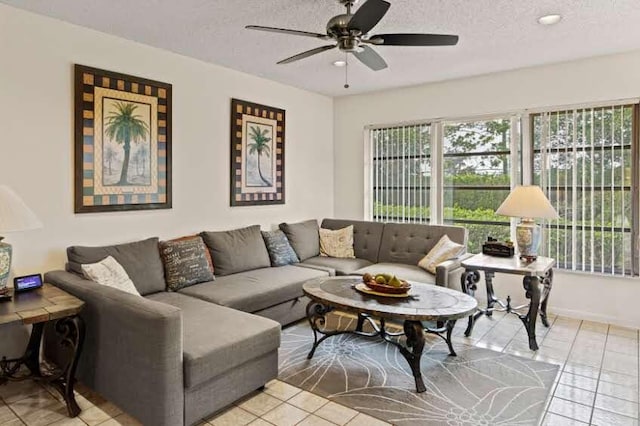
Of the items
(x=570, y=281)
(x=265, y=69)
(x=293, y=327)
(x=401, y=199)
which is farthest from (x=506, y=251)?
(x=265, y=69)

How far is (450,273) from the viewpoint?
3.79 metres

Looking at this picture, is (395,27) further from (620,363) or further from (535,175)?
(620,363)

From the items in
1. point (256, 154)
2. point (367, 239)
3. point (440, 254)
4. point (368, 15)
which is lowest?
point (440, 254)

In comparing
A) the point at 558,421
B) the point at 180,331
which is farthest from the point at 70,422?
the point at 558,421

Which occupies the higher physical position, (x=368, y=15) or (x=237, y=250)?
(x=368, y=15)

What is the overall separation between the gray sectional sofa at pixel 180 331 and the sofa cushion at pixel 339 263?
485 millimetres

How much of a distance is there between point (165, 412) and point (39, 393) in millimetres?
1143

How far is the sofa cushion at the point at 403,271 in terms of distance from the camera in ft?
12.8

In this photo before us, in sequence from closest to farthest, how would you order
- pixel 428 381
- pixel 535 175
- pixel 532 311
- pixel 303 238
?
pixel 428 381 < pixel 532 311 < pixel 535 175 < pixel 303 238

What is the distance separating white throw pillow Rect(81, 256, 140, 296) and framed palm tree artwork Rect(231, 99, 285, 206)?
168 cm

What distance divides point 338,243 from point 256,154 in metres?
1.42

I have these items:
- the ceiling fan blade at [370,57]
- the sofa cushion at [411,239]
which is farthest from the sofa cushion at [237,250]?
the ceiling fan blade at [370,57]

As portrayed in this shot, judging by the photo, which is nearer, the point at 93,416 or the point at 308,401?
the point at 93,416

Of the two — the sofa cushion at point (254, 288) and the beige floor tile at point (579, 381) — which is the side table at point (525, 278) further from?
the sofa cushion at point (254, 288)
